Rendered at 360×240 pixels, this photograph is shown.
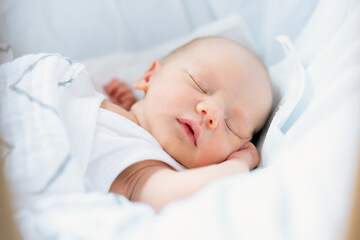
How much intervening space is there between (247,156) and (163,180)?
0.79 feet

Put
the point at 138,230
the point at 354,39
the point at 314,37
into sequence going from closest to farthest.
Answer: the point at 138,230, the point at 354,39, the point at 314,37

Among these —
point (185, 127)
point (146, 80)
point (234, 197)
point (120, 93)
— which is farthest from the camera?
point (120, 93)

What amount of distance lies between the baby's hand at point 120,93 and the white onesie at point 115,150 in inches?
13.8

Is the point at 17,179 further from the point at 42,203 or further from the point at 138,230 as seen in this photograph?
the point at 138,230

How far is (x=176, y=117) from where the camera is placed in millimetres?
819

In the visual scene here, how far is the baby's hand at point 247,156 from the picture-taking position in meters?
0.84

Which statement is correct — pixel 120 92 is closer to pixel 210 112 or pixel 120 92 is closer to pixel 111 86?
pixel 111 86

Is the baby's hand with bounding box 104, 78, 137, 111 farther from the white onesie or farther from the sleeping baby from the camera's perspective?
the white onesie

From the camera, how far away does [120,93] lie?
1.18m

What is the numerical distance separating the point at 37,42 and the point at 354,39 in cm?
89

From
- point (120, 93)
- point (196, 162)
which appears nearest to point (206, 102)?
point (196, 162)

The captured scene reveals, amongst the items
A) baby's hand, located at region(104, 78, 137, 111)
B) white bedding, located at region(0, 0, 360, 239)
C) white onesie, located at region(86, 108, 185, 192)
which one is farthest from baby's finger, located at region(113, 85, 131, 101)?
white bedding, located at region(0, 0, 360, 239)

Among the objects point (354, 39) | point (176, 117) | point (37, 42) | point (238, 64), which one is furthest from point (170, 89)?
point (37, 42)

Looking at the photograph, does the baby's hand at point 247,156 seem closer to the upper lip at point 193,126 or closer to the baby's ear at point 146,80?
the upper lip at point 193,126
